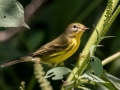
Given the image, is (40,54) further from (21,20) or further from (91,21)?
(21,20)

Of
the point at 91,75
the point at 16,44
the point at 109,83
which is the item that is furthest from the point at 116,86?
the point at 16,44

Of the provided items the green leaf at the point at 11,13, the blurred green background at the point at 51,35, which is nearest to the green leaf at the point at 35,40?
the blurred green background at the point at 51,35

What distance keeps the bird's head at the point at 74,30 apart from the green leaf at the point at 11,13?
74.9 inches

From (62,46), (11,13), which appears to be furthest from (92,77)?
(62,46)

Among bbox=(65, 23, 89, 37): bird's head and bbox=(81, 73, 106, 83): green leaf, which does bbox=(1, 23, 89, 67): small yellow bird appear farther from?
bbox=(81, 73, 106, 83): green leaf

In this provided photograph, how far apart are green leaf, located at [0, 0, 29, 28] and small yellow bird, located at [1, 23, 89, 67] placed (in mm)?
1615

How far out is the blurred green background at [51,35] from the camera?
126 inches

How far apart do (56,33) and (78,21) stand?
1.13 feet

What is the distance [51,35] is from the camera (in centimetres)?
359

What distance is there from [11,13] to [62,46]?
6.61 ft

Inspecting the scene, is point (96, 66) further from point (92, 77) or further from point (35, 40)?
point (35, 40)

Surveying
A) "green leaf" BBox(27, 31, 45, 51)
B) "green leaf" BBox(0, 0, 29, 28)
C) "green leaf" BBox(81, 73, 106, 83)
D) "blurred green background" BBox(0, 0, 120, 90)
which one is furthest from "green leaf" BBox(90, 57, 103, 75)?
"green leaf" BBox(27, 31, 45, 51)

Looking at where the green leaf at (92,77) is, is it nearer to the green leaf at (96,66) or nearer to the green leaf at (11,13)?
the green leaf at (96,66)

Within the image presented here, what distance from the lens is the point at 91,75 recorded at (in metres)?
1.35
